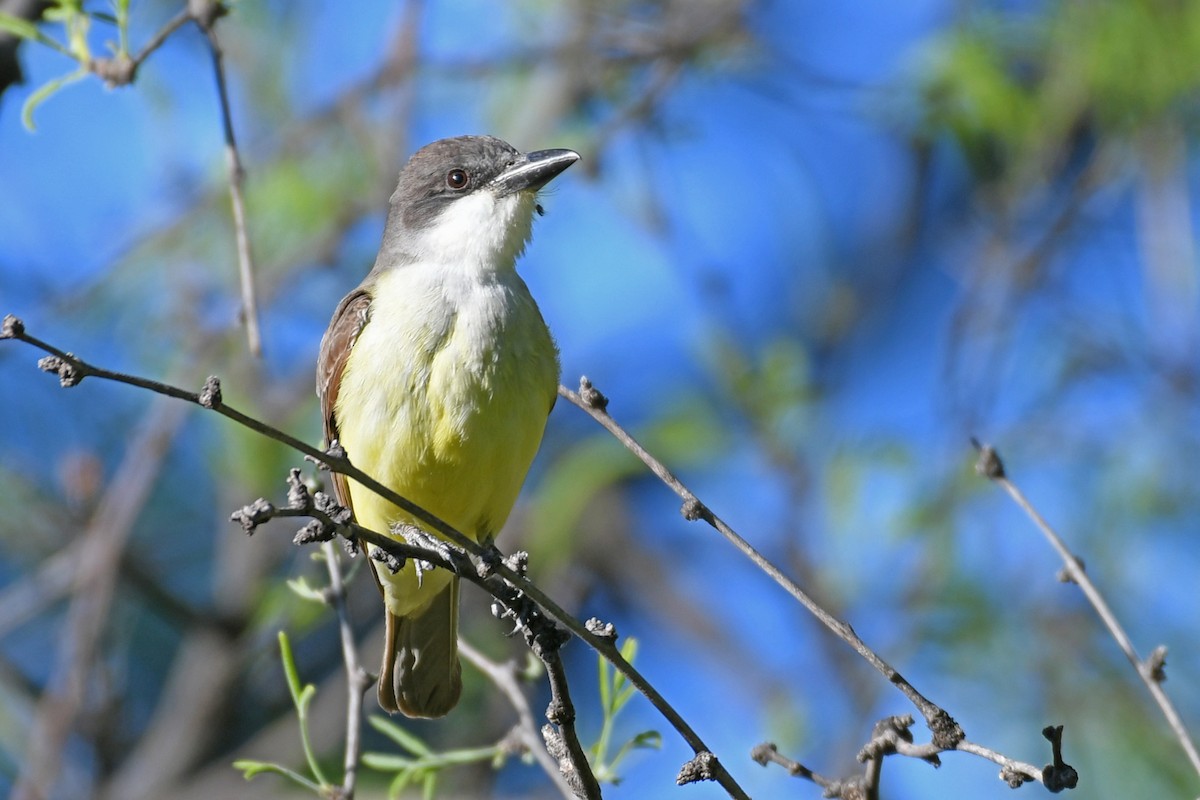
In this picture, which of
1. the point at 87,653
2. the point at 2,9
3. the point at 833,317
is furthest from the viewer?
the point at 833,317

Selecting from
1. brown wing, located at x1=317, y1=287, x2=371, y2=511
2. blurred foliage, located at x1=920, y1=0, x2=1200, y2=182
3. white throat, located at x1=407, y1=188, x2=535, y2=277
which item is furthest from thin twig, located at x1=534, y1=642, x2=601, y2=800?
blurred foliage, located at x1=920, y1=0, x2=1200, y2=182

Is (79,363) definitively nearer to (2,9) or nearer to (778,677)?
(2,9)

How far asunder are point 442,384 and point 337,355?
0.48m

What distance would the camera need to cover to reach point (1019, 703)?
7.05 meters

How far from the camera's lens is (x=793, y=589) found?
7.79ft

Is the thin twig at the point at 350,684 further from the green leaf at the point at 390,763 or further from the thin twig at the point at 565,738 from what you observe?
the thin twig at the point at 565,738

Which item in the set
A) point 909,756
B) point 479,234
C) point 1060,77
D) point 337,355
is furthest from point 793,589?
point 1060,77

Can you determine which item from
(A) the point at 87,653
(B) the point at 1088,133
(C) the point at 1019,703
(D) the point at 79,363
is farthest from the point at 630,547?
(D) the point at 79,363

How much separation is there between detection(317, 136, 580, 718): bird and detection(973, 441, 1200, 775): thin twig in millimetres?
1462

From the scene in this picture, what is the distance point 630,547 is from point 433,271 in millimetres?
5849

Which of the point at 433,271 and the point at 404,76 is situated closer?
the point at 433,271

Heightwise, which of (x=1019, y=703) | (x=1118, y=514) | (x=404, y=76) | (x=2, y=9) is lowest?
(x=2, y=9)

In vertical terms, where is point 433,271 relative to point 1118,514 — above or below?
below

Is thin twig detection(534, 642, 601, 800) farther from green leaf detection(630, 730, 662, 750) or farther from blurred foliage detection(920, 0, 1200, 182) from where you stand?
blurred foliage detection(920, 0, 1200, 182)
